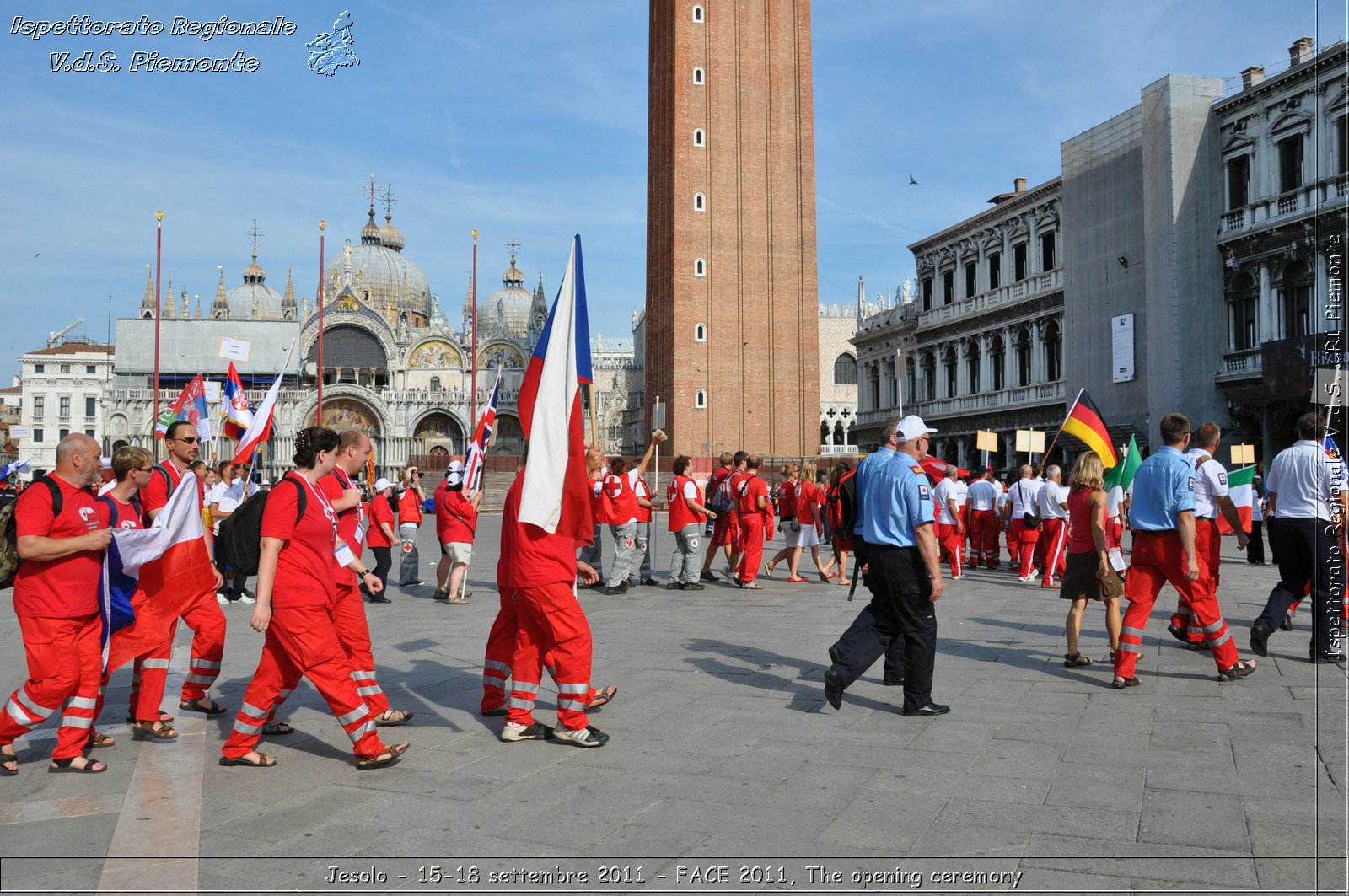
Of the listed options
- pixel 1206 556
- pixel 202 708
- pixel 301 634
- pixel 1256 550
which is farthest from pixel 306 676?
pixel 1256 550

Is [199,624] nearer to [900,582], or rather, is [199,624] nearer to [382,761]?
[382,761]

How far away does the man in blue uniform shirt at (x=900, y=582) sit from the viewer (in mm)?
5840

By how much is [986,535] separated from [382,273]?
64691mm

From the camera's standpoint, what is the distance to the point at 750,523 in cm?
1305

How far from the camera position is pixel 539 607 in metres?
5.34

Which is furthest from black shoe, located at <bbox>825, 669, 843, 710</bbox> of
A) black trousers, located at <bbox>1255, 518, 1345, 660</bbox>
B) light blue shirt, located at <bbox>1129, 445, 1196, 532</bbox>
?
black trousers, located at <bbox>1255, 518, 1345, 660</bbox>

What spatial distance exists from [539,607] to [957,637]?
4.73 metres

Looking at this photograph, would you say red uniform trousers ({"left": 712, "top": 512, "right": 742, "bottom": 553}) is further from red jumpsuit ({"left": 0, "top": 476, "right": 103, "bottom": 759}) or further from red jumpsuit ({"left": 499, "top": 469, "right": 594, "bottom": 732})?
red jumpsuit ({"left": 0, "top": 476, "right": 103, "bottom": 759})

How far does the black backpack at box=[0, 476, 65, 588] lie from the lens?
496 centimetres

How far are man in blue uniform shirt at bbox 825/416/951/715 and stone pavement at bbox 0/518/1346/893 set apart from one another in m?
0.27

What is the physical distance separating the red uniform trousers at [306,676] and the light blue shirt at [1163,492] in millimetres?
4980

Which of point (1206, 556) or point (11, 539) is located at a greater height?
point (11, 539)

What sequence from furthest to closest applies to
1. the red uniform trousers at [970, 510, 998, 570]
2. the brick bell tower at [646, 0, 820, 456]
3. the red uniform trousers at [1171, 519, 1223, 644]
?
1. the brick bell tower at [646, 0, 820, 456]
2. the red uniform trousers at [970, 510, 998, 570]
3. the red uniform trousers at [1171, 519, 1223, 644]

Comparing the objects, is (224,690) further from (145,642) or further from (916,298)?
(916,298)
